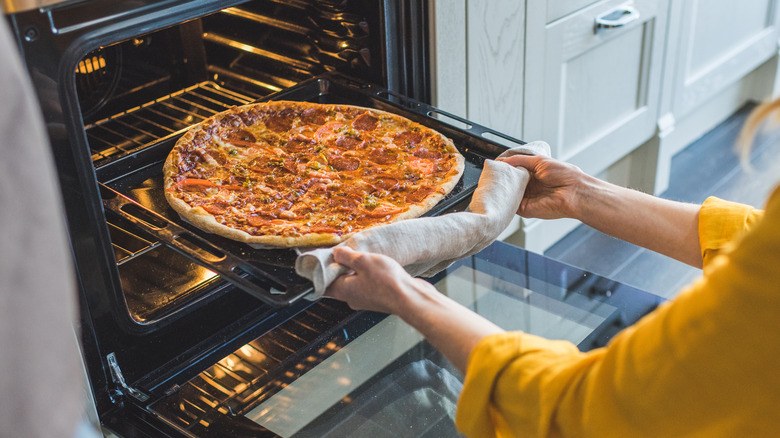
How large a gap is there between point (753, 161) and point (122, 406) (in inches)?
92.0

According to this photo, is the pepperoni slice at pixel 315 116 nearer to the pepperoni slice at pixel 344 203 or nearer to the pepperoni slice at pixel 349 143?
the pepperoni slice at pixel 349 143

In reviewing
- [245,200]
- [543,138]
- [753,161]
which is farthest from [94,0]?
[753,161]

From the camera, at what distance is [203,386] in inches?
42.8

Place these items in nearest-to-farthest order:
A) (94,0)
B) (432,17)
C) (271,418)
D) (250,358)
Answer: (94,0)
(271,418)
(250,358)
(432,17)

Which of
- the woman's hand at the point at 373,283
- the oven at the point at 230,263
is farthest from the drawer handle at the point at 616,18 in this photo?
the woman's hand at the point at 373,283

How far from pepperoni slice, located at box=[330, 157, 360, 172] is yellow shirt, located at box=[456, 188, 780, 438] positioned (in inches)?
Result: 21.7

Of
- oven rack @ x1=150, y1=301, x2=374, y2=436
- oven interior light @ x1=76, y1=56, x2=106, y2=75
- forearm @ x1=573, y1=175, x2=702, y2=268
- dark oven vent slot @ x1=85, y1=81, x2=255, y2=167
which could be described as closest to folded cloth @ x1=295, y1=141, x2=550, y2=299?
forearm @ x1=573, y1=175, x2=702, y2=268

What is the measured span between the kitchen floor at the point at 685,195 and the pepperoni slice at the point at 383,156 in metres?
1.08

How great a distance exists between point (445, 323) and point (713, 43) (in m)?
1.94

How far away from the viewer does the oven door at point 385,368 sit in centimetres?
100

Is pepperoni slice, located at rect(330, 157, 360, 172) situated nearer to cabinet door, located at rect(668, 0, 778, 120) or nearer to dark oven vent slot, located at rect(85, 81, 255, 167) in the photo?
dark oven vent slot, located at rect(85, 81, 255, 167)

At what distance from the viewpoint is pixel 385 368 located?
1087 mm

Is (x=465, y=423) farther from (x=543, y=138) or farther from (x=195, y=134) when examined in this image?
(x=543, y=138)

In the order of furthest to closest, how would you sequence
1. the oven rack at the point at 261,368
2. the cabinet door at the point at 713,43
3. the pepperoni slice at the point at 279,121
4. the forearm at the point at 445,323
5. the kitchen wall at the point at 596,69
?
the cabinet door at the point at 713,43, the kitchen wall at the point at 596,69, the pepperoni slice at the point at 279,121, the oven rack at the point at 261,368, the forearm at the point at 445,323
